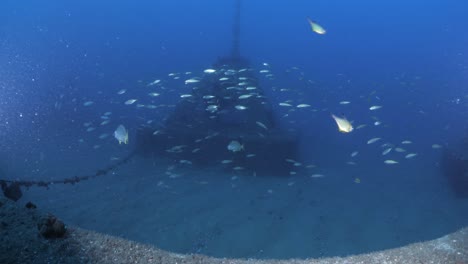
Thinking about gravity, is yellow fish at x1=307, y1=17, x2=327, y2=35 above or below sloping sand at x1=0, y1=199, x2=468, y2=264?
above

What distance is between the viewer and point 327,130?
83.5 ft

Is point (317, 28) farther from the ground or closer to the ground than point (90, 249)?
farther from the ground

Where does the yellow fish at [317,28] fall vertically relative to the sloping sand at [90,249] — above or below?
above

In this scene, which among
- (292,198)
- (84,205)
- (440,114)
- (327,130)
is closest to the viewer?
(84,205)

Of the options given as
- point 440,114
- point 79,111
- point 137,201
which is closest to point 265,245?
point 137,201

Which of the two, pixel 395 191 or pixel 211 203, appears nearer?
pixel 211 203

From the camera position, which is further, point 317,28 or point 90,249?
point 317,28

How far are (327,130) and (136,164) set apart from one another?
15.4 metres

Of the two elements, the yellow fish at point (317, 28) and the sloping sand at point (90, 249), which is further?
the yellow fish at point (317, 28)

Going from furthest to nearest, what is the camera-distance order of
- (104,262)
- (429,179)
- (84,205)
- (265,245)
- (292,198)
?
1. (429,179)
2. (292,198)
3. (84,205)
4. (265,245)
5. (104,262)

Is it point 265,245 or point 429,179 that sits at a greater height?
point 265,245

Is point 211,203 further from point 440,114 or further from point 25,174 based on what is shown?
point 440,114

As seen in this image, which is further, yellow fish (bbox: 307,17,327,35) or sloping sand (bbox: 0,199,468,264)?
yellow fish (bbox: 307,17,327,35)

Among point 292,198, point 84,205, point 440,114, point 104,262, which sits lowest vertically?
point 440,114
